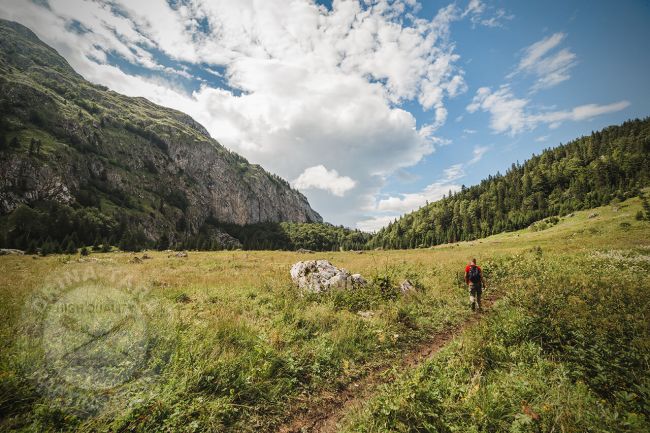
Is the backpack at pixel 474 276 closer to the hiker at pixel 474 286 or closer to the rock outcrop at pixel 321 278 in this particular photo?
the hiker at pixel 474 286

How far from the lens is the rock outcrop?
12.5 meters

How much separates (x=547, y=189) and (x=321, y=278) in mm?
165879

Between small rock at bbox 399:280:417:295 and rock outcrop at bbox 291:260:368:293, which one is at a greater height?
rock outcrop at bbox 291:260:368:293

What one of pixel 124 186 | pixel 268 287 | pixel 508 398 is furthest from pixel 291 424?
pixel 124 186

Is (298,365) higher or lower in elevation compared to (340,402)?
higher

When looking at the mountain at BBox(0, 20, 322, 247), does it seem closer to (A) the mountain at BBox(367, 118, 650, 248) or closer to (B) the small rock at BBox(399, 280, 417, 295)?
(B) the small rock at BBox(399, 280, 417, 295)

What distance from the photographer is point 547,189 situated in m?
133

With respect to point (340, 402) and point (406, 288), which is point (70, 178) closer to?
point (406, 288)
